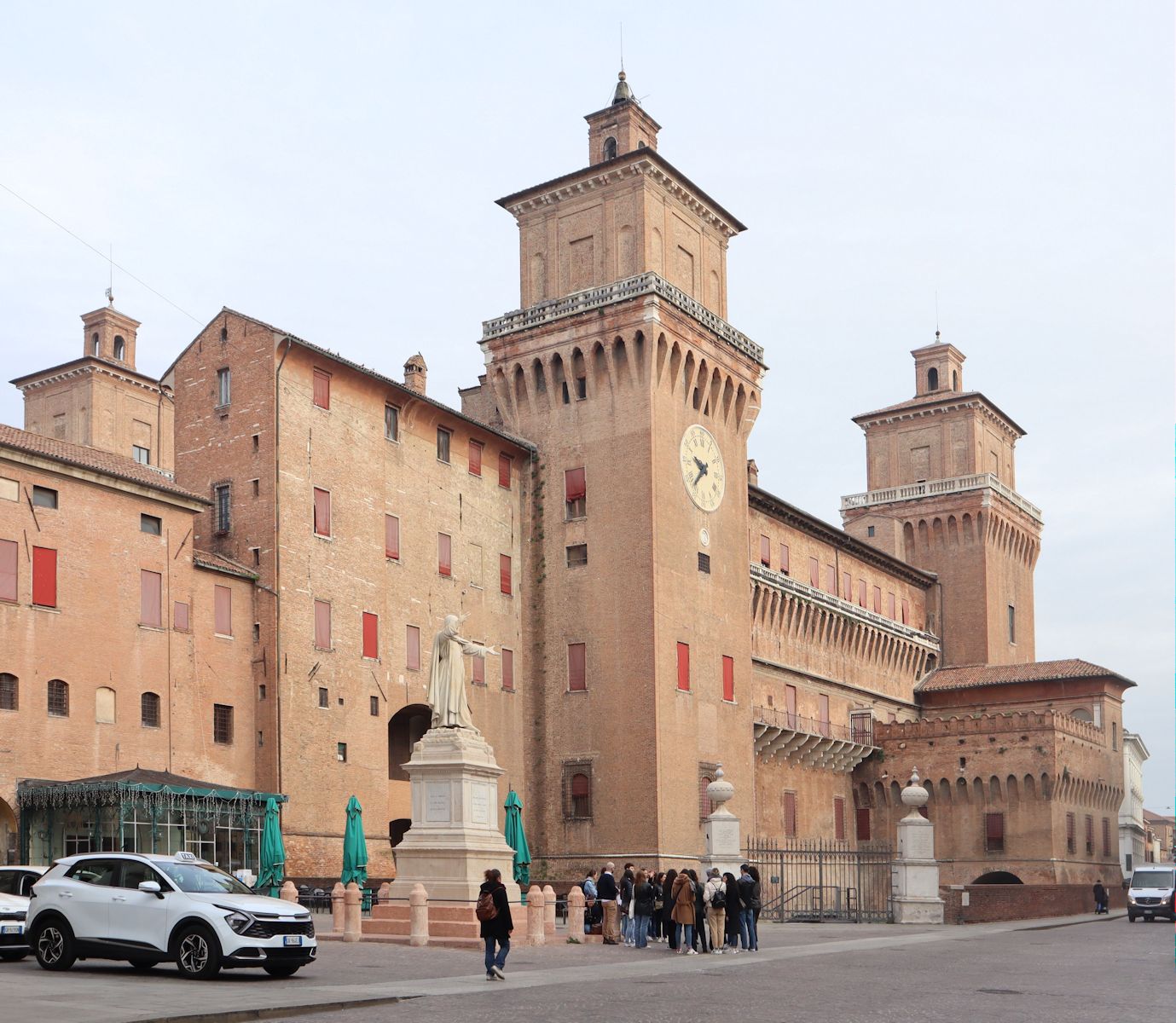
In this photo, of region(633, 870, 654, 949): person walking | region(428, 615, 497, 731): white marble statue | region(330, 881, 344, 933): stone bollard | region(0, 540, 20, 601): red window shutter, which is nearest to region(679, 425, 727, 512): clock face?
region(428, 615, 497, 731): white marble statue

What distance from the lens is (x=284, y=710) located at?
39.5m

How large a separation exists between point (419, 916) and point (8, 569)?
47.1ft

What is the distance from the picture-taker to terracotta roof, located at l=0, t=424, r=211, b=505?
115 feet

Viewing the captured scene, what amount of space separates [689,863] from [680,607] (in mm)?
8108

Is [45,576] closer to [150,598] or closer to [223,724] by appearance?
[150,598]

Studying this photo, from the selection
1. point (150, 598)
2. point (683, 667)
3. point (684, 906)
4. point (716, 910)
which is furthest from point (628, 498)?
point (684, 906)

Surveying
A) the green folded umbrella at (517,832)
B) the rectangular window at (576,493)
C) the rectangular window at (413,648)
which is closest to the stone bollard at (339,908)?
the green folded umbrella at (517,832)

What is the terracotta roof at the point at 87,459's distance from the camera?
115 ft

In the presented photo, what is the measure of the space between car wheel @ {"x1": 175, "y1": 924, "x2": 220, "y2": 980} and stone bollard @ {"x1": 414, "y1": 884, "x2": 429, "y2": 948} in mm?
7141

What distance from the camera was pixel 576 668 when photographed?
160ft

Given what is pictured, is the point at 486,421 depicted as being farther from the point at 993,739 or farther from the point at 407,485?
the point at 993,739

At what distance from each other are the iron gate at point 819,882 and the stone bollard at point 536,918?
16.5 meters

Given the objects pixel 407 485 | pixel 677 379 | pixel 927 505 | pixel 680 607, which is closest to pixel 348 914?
pixel 407 485

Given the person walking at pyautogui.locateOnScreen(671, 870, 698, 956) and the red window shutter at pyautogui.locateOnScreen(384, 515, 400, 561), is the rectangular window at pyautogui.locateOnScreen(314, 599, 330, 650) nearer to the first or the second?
→ the red window shutter at pyautogui.locateOnScreen(384, 515, 400, 561)
